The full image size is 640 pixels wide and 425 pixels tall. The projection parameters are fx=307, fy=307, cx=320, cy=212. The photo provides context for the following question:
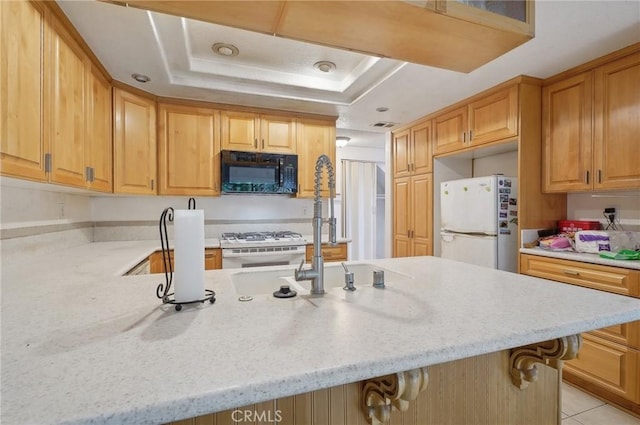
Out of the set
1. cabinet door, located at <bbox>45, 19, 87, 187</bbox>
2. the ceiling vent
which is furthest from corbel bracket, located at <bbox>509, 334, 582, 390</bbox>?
the ceiling vent

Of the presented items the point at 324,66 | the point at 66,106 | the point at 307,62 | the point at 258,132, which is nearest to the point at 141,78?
the point at 66,106

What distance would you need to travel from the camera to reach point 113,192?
2.61 metres

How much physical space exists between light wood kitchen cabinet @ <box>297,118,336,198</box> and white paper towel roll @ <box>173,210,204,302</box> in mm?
2506

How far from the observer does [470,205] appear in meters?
2.80

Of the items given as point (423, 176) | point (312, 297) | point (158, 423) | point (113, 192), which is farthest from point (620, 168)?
point (113, 192)

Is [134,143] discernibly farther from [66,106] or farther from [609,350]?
[609,350]

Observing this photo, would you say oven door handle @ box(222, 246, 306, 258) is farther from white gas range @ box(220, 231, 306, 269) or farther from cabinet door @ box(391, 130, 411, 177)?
cabinet door @ box(391, 130, 411, 177)

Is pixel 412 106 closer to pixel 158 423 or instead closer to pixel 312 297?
pixel 312 297

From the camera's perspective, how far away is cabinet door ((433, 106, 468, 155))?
3.05 meters

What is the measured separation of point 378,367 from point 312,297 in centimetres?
44

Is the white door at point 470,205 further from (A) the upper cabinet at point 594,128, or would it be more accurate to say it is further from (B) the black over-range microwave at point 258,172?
(B) the black over-range microwave at point 258,172

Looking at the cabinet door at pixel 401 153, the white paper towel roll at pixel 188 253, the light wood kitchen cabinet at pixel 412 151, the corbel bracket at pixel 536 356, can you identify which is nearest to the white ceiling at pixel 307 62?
the light wood kitchen cabinet at pixel 412 151

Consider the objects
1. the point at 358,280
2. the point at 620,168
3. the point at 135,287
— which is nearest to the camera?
the point at 135,287

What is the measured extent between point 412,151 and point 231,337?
3521 millimetres
